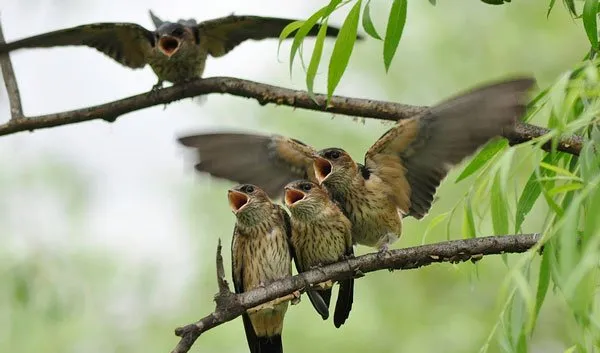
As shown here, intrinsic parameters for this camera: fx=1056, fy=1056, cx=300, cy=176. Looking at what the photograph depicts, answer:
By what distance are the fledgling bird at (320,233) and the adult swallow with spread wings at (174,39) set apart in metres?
1.16

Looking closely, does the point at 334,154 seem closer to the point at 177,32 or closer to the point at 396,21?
the point at 396,21

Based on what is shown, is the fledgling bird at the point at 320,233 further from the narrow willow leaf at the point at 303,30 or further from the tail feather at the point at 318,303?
the narrow willow leaf at the point at 303,30

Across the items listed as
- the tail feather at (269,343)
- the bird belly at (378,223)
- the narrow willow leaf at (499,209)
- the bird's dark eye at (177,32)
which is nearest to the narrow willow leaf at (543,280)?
the narrow willow leaf at (499,209)

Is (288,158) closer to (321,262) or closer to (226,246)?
(321,262)

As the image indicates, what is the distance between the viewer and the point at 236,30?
5.45 metres

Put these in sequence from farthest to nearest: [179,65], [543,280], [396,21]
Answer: [179,65] → [396,21] → [543,280]

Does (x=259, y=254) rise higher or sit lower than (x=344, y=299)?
higher

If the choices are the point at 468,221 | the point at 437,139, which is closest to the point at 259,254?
the point at 437,139

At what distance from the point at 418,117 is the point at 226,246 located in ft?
19.9

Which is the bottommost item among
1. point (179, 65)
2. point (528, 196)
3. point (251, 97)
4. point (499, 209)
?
point (499, 209)

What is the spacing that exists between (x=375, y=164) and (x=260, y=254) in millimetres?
623

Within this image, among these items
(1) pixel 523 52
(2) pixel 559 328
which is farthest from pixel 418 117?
(1) pixel 523 52

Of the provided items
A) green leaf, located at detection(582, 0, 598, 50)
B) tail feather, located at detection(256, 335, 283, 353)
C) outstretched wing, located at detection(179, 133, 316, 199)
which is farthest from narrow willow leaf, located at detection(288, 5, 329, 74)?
tail feather, located at detection(256, 335, 283, 353)

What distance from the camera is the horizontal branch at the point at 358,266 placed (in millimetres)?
3115
